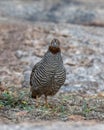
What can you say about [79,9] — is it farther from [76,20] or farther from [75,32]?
[75,32]

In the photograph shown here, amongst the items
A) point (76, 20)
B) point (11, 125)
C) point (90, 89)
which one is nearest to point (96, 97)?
point (90, 89)

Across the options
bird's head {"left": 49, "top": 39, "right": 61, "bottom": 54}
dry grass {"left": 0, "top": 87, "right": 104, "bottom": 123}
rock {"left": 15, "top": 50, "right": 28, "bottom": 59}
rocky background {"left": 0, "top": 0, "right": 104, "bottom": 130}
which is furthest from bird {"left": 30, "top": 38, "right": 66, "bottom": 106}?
rock {"left": 15, "top": 50, "right": 28, "bottom": 59}

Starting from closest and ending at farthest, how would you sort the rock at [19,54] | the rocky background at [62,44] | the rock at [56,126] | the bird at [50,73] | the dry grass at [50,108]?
the rock at [56,126]
the dry grass at [50,108]
the bird at [50,73]
the rocky background at [62,44]
the rock at [19,54]

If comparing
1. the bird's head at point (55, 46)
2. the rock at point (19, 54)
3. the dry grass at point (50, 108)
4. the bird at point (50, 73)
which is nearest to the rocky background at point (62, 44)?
the rock at point (19, 54)

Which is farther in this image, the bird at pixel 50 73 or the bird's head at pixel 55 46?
the bird's head at pixel 55 46

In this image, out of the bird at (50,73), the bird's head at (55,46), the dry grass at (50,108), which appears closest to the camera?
the dry grass at (50,108)

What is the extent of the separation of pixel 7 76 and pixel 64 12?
6209 mm

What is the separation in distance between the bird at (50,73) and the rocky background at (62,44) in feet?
5.82

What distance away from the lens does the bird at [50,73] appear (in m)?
9.95

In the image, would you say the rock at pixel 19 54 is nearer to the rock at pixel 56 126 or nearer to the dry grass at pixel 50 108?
the dry grass at pixel 50 108

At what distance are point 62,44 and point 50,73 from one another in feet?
15.4

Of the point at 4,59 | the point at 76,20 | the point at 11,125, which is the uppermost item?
the point at 76,20

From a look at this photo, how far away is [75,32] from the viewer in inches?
602

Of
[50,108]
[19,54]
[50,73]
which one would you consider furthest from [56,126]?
[19,54]
